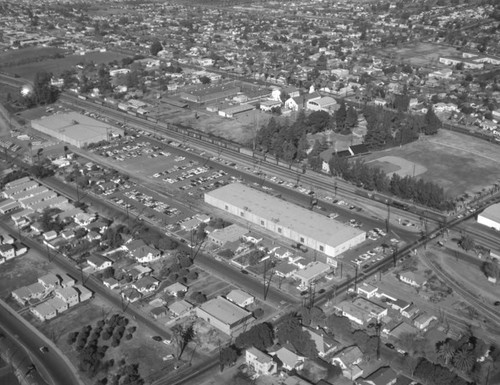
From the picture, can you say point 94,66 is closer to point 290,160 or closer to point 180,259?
point 290,160

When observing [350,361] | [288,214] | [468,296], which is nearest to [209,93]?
[288,214]

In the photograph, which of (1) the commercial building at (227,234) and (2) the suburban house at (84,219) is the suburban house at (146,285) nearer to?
(1) the commercial building at (227,234)

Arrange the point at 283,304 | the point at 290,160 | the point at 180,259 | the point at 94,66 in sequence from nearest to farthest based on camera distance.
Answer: the point at 283,304 < the point at 180,259 < the point at 290,160 < the point at 94,66

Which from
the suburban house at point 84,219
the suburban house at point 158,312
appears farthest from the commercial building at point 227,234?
the suburban house at point 84,219

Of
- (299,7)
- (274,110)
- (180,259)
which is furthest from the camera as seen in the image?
(299,7)

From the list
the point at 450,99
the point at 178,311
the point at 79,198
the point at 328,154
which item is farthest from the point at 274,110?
the point at 178,311

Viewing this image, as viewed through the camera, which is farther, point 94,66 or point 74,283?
point 94,66
